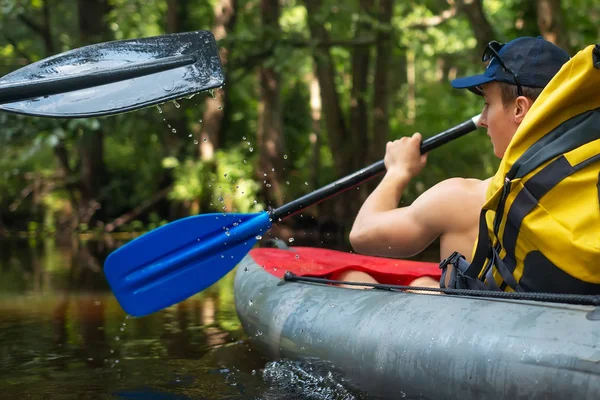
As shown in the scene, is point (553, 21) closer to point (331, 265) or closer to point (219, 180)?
point (331, 265)

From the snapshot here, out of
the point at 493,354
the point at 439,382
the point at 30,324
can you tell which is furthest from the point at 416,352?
the point at 30,324

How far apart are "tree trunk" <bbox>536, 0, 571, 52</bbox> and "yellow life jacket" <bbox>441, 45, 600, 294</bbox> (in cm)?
610

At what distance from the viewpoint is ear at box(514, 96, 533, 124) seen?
2.38m

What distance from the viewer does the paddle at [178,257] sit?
12.3ft

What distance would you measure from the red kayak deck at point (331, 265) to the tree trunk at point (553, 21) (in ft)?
15.1

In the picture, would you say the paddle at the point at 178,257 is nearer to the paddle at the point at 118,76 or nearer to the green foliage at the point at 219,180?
the paddle at the point at 118,76

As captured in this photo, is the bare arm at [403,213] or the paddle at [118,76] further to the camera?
the paddle at [118,76]

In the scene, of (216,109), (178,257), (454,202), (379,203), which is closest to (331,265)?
(178,257)

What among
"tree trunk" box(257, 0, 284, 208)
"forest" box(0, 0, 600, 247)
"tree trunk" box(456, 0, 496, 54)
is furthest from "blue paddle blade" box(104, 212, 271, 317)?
"tree trunk" box(257, 0, 284, 208)

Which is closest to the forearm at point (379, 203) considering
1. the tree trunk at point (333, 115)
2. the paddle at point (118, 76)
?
the paddle at point (118, 76)

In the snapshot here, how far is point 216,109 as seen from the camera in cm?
1227

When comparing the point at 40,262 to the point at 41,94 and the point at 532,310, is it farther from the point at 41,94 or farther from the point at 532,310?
the point at 532,310

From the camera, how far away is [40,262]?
8094 millimetres

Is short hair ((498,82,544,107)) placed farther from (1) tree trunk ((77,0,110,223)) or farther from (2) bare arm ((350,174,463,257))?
(1) tree trunk ((77,0,110,223))
